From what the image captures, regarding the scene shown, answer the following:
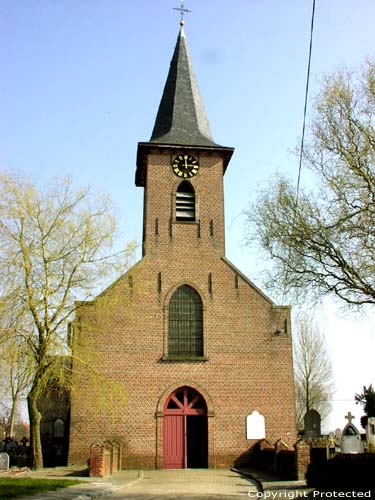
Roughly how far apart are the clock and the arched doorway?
8867mm

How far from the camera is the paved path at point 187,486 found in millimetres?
11742

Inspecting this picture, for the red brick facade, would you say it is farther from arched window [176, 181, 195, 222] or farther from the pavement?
the pavement

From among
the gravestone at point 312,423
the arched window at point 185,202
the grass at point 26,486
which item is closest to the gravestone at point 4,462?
the grass at point 26,486

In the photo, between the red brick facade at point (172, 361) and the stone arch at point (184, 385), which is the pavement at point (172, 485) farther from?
the stone arch at point (184, 385)

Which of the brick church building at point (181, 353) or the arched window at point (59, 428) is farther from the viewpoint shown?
the arched window at point (59, 428)

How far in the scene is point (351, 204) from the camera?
11562 millimetres

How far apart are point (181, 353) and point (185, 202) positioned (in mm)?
6329

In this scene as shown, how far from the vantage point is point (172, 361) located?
19.9 meters

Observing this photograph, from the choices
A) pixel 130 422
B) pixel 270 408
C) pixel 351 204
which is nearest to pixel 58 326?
pixel 130 422

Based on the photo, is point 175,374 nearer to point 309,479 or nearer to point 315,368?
point 309,479

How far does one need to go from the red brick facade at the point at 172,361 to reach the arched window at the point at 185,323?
0.27 metres

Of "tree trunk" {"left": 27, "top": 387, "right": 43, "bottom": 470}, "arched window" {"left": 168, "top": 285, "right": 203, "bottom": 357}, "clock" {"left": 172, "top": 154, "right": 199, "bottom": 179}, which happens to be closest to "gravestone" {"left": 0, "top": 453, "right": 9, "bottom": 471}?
"tree trunk" {"left": 27, "top": 387, "right": 43, "bottom": 470}

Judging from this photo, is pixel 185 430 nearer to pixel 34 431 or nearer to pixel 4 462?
pixel 34 431

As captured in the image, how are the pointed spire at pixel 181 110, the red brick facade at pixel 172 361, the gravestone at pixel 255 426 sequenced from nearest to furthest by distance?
the red brick facade at pixel 172 361, the gravestone at pixel 255 426, the pointed spire at pixel 181 110
